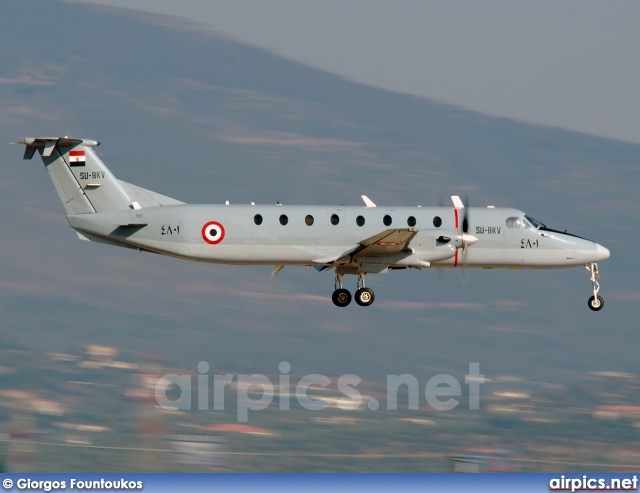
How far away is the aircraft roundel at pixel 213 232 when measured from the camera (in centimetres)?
4112

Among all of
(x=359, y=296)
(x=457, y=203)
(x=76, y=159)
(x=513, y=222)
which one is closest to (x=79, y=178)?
(x=76, y=159)

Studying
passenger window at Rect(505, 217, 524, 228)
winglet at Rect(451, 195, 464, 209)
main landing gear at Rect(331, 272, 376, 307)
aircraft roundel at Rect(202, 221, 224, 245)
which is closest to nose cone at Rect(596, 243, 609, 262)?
passenger window at Rect(505, 217, 524, 228)

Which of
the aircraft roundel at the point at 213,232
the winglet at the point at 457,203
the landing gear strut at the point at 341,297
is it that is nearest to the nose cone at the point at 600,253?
the winglet at the point at 457,203

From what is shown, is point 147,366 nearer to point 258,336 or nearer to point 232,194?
point 258,336

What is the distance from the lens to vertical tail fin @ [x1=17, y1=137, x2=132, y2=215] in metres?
41.6

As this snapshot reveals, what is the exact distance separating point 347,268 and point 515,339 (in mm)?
95917

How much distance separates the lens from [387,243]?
1638 inches

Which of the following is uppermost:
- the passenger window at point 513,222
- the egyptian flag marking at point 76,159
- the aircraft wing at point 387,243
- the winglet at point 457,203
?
the egyptian flag marking at point 76,159

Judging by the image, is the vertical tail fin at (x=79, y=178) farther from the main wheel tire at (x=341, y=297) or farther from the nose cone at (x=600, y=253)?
the nose cone at (x=600, y=253)

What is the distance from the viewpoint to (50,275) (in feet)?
518

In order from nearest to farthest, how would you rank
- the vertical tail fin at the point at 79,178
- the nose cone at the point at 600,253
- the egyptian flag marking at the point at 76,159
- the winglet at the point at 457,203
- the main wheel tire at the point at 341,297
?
the vertical tail fin at the point at 79,178 → the egyptian flag marking at the point at 76,159 → the main wheel tire at the point at 341,297 → the winglet at the point at 457,203 → the nose cone at the point at 600,253

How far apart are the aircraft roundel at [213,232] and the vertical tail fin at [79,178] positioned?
2.86 metres

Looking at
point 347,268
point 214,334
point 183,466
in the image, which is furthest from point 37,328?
point 347,268

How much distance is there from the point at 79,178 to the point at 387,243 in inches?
474
